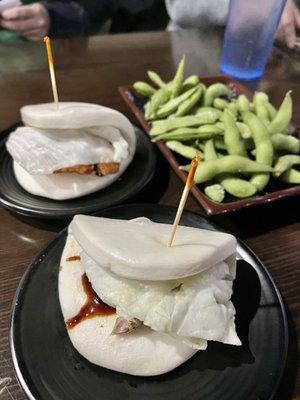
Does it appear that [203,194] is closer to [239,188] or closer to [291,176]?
[239,188]

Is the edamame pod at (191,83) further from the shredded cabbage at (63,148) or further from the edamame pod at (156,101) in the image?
the shredded cabbage at (63,148)

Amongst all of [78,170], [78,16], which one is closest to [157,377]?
[78,170]

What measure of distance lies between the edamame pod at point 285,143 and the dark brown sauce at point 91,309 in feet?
4.07

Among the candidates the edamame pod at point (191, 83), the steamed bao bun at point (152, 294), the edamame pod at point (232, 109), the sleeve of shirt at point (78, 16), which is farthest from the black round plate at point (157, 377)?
the sleeve of shirt at point (78, 16)

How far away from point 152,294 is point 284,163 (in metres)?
1.06

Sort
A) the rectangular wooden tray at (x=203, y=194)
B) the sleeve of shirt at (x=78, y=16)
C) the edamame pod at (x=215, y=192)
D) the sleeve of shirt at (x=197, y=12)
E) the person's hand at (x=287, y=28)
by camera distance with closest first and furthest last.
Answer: the rectangular wooden tray at (x=203, y=194) < the edamame pod at (x=215, y=192) < the person's hand at (x=287, y=28) < the sleeve of shirt at (x=78, y=16) < the sleeve of shirt at (x=197, y=12)

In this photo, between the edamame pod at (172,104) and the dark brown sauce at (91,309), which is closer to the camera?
the dark brown sauce at (91,309)

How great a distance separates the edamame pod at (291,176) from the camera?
1.81m

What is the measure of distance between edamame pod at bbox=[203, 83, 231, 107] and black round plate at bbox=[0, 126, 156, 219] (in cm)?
61

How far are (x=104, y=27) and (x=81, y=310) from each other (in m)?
3.97

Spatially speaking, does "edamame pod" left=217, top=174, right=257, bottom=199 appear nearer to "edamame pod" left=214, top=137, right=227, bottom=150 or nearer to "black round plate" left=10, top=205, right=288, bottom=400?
"edamame pod" left=214, top=137, right=227, bottom=150

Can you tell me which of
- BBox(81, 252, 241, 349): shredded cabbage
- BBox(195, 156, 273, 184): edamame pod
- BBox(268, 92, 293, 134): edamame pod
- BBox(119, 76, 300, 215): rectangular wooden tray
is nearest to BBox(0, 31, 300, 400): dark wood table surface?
BBox(119, 76, 300, 215): rectangular wooden tray

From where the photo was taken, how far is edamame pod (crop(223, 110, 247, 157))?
6.17 feet

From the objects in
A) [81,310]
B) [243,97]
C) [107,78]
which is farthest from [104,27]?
[81,310]
